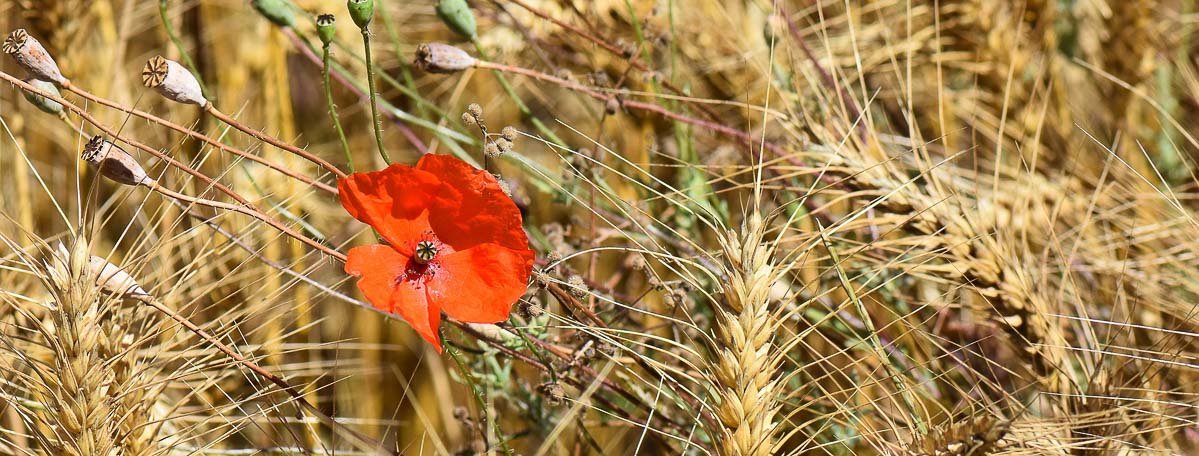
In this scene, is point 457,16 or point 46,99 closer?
point 46,99

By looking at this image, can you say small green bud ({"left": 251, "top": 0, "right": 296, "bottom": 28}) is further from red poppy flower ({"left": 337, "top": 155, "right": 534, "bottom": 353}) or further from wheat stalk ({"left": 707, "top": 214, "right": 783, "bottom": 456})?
wheat stalk ({"left": 707, "top": 214, "right": 783, "bottom": 456})

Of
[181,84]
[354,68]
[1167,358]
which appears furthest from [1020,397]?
[354,68]

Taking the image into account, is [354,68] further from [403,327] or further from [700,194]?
[700,194]

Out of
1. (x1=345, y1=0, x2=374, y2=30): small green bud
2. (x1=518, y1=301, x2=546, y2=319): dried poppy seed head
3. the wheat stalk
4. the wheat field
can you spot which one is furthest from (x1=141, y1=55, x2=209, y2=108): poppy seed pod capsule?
the wheat stalk

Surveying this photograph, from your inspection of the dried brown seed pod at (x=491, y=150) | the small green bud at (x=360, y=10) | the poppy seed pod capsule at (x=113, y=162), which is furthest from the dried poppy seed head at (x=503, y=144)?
the poppy seed pod capsule at (x=113, y=162)

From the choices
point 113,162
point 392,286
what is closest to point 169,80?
point 113,162

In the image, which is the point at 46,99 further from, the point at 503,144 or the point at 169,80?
the point at 503,144

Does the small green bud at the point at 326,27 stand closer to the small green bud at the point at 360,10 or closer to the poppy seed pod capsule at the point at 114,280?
the small green bud at the point at 360,10

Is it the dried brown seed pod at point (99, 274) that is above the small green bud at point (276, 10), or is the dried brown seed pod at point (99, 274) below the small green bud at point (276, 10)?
below
